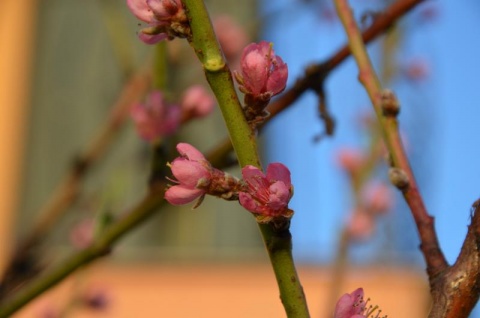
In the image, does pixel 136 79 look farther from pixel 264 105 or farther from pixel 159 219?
pixel 159 219

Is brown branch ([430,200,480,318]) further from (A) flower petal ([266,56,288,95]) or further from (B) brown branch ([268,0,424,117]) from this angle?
(B) brown branch ([268,0,424,117])

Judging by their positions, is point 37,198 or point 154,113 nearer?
point 154,113

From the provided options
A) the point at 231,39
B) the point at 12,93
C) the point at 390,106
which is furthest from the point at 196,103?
the point at 12,93

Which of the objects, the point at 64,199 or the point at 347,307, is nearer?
the point at 347,307

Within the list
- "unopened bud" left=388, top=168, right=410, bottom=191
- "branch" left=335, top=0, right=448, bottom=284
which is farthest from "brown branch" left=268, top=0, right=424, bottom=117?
"unopened bud" left=388, top=168, right=410, bottom=191

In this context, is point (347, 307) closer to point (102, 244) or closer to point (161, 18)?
point (161, 18)

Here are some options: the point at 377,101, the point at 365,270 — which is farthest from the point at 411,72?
the point at 377,101
